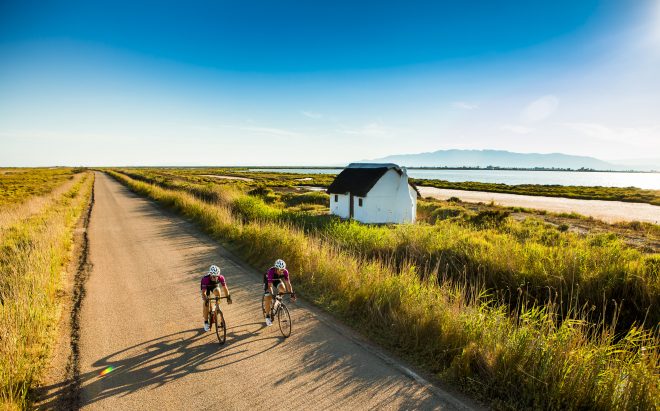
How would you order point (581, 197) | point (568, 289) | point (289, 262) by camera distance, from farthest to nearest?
point (581, 197) < point (289, 262) < point (568, 289)

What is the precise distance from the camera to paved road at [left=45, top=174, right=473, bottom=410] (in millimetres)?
4789

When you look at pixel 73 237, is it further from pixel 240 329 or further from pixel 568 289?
pixel 568 289

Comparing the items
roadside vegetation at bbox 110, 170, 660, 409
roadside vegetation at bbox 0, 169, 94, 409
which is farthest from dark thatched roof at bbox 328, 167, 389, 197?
roadside vegetation at bbox 0, 169, 94, 409

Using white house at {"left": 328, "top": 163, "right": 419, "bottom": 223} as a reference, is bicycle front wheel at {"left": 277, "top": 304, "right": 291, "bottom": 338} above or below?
below

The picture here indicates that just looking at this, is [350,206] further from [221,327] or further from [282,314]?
[221,327]

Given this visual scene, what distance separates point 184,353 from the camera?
607cm

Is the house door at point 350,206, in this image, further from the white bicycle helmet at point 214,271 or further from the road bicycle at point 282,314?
the white bicycle helmet at point 214,271

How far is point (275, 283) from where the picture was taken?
22.7 ft

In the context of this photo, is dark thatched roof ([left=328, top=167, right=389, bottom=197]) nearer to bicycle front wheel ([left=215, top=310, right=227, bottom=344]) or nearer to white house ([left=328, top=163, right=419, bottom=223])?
white house ([left=328, top=163, right=419, bottom=223])

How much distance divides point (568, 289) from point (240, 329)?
27.6ft

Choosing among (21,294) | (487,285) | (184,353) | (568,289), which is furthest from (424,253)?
(21,294)

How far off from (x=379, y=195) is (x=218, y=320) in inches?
778

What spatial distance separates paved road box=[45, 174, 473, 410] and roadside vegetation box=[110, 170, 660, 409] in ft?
2.56

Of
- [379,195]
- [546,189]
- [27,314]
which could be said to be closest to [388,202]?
[379,195]
